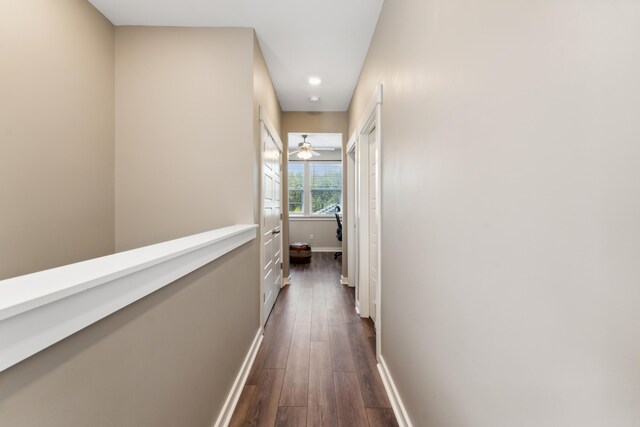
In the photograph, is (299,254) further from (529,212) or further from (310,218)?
(529,212)

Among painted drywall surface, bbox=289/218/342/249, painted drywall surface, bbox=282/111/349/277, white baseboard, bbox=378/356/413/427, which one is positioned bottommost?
white baseboard, bbox=378/356/413/427

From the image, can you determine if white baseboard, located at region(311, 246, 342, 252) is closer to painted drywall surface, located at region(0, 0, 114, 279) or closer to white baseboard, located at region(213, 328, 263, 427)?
white baseboard, located at region(213, 328, 263, 427)

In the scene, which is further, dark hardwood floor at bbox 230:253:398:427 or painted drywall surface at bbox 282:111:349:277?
painted drywall surface at bbox 282:111:349:277

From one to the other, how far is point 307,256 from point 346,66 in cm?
399

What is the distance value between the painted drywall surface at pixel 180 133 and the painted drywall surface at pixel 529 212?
1.54 metres

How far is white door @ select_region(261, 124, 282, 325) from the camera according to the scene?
278 cm

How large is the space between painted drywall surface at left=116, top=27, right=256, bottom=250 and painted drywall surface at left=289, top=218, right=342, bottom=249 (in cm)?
522

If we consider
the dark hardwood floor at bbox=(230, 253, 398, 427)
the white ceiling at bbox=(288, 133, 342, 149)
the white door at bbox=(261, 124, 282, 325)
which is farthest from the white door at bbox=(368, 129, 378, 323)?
the white ceiling at bbox=(288, 133, 342, 149)

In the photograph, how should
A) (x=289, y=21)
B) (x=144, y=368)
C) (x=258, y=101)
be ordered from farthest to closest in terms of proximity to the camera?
(x=258, y=101)
(x=289, y=21)
(x=144, y=368)

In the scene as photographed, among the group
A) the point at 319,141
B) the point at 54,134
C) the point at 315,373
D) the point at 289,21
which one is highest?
the point at 319,141

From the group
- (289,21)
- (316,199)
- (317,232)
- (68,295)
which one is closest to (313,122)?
(289,21)

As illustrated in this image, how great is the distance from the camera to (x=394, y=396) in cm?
174

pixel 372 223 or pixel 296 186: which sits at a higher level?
pixel 296 186

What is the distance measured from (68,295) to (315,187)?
711 centimetres
